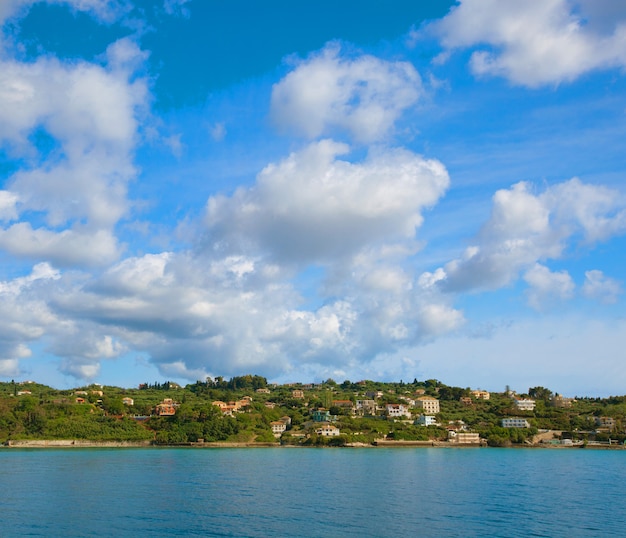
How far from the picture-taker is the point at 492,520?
122 feet

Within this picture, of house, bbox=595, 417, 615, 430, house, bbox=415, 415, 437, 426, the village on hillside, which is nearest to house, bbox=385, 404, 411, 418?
the village on hillside

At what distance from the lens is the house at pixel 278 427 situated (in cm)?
12475

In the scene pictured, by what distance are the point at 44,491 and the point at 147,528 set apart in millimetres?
17910

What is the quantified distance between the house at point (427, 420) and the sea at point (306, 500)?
5950 centimetres

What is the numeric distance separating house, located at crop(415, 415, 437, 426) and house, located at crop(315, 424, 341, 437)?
23.0m

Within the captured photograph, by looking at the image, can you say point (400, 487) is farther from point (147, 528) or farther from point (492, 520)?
point (147, 528)

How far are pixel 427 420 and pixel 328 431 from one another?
25646 millimetres

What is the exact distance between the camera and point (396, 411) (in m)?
143

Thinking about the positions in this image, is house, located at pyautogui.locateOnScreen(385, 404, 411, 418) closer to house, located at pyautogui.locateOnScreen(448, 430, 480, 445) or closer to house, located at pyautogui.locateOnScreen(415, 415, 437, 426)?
house, located at pyautogui.locateOnScreen(415, 415, 437, 426)

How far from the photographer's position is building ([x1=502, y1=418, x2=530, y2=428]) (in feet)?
436

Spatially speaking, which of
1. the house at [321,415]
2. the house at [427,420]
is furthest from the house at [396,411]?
the house at [321,415]

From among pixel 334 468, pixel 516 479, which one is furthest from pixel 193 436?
pixel 516 479

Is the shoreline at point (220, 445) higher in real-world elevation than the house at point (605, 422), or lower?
lower

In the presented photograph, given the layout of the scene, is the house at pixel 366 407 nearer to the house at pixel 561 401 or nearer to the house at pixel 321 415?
the house at pixel 321 415
